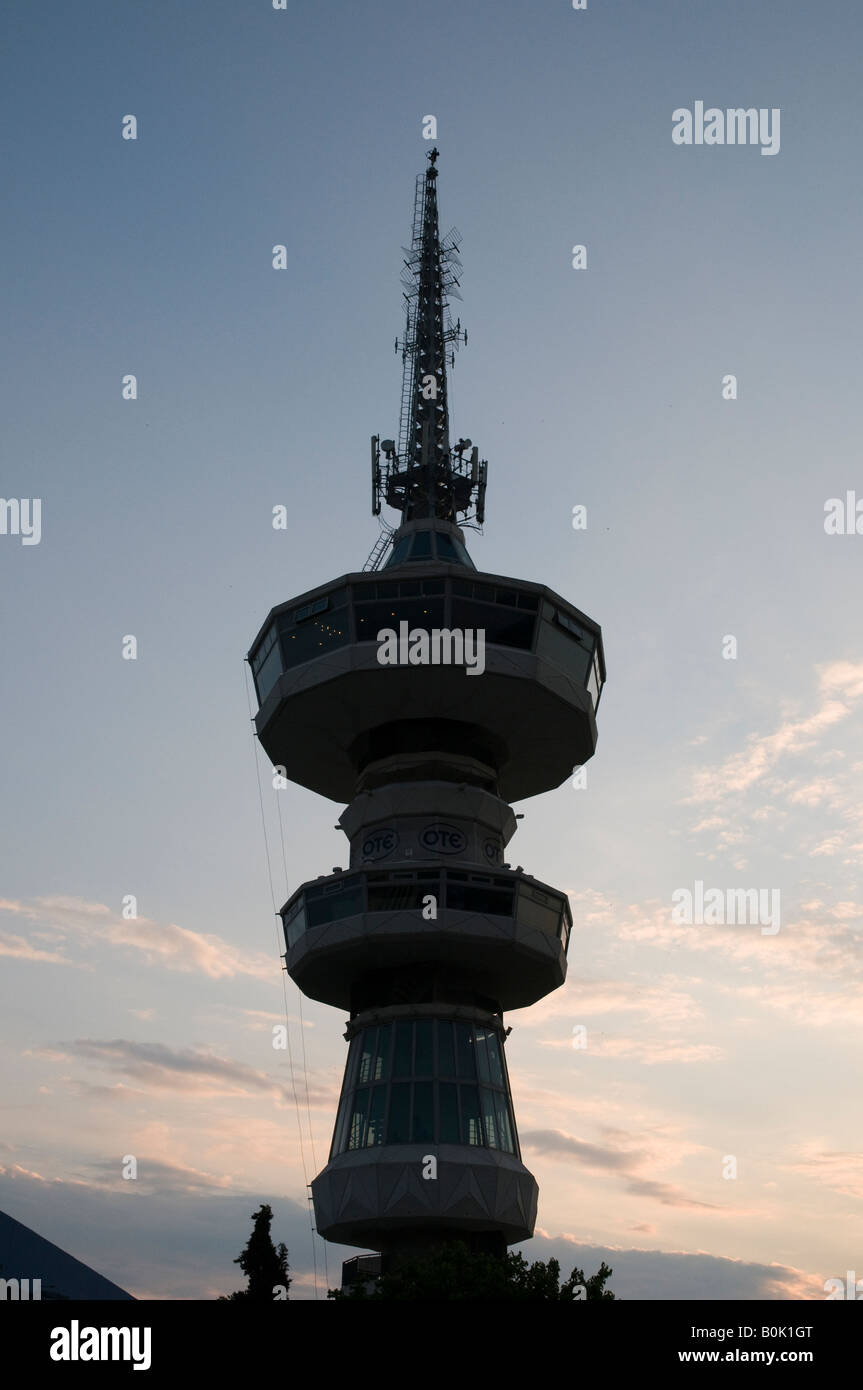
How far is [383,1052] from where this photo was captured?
223 feet

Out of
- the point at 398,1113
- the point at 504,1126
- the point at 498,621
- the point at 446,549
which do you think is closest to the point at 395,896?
the point at 398,1113

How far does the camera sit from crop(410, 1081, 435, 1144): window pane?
210ft

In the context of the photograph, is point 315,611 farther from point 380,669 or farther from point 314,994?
point 314,994

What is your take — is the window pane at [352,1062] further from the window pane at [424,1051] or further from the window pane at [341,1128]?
the window pane at [424,1051]

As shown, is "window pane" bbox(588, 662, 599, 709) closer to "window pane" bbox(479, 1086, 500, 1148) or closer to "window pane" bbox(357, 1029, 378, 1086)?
"window pane" bbox(357, 1029, 378, 1086)

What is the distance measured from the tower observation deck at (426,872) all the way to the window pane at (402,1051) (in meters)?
0.10

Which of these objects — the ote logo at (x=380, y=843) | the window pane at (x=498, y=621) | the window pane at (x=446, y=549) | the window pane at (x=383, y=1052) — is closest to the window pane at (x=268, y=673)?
the ote logo at (x=380, y=843)

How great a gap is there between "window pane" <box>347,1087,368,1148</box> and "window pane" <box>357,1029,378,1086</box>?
693mm

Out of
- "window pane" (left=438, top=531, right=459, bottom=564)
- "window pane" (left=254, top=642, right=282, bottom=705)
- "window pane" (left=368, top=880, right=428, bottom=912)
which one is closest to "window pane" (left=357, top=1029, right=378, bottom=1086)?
"window pane" (left=368, top=880, right=428, bottom=912)

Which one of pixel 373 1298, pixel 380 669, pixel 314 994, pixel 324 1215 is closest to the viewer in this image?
pixel 373 1298
